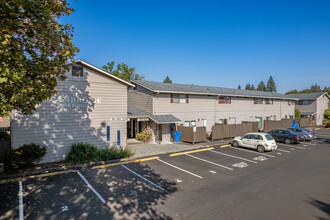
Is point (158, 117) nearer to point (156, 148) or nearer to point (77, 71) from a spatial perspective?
point (156, 148)

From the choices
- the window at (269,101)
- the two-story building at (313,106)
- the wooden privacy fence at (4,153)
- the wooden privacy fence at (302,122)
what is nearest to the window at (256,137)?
the wooden privacy fence at (4,153)

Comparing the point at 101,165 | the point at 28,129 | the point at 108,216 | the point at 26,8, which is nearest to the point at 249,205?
the point at 108,216

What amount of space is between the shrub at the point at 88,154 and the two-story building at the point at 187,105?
475 cm

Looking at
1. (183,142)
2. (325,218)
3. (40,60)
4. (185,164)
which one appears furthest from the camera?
(183,142)

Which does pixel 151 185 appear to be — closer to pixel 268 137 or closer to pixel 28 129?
pixel 28 129

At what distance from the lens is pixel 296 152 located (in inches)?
680

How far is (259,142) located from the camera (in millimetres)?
16922

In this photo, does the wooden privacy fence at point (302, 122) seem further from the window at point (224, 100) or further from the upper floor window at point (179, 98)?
the upper floor window at point (179, 98)

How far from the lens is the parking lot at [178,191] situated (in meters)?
7.37

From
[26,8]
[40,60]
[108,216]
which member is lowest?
[108,216]

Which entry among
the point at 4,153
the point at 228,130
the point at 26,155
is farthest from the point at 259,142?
the point at 4,153

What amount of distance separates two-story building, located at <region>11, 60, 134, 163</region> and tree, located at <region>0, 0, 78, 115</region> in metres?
5.66

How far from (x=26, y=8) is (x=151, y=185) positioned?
9.07 m

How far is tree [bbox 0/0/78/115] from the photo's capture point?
20.0 feet
